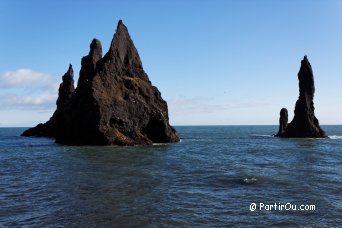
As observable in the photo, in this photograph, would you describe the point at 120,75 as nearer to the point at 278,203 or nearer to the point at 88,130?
the point at 88,130

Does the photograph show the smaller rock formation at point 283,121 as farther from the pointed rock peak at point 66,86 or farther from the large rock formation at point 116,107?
the pointed rock peak at point 66,86

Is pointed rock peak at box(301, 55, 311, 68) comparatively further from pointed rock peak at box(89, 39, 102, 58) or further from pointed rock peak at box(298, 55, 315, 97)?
pointed rock peak at box(89, 39, 102, 58)

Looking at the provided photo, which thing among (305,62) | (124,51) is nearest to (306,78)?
(305,62)

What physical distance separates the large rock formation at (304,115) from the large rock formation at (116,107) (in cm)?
4750

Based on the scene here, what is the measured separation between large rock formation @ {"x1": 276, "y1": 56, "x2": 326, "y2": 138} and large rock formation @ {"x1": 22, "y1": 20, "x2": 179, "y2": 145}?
47.5 m

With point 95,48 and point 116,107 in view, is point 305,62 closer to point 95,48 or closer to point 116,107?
point 95,48

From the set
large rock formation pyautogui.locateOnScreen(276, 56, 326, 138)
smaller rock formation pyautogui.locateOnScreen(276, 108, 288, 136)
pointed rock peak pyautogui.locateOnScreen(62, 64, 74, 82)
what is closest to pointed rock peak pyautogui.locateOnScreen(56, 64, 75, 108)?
pointed rock peak pyautogui.locateOnScreen(62, 64, 74, 82)

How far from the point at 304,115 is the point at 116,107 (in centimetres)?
6552

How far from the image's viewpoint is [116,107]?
7844cm

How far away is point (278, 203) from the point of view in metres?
22.9

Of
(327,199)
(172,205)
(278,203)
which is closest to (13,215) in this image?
(172,205)

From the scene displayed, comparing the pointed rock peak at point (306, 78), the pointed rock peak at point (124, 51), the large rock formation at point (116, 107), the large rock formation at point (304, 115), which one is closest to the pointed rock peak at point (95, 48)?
the large rock formation at point (116, 107)

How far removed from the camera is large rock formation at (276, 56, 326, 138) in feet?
389

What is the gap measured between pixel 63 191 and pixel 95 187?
2.37 meters
